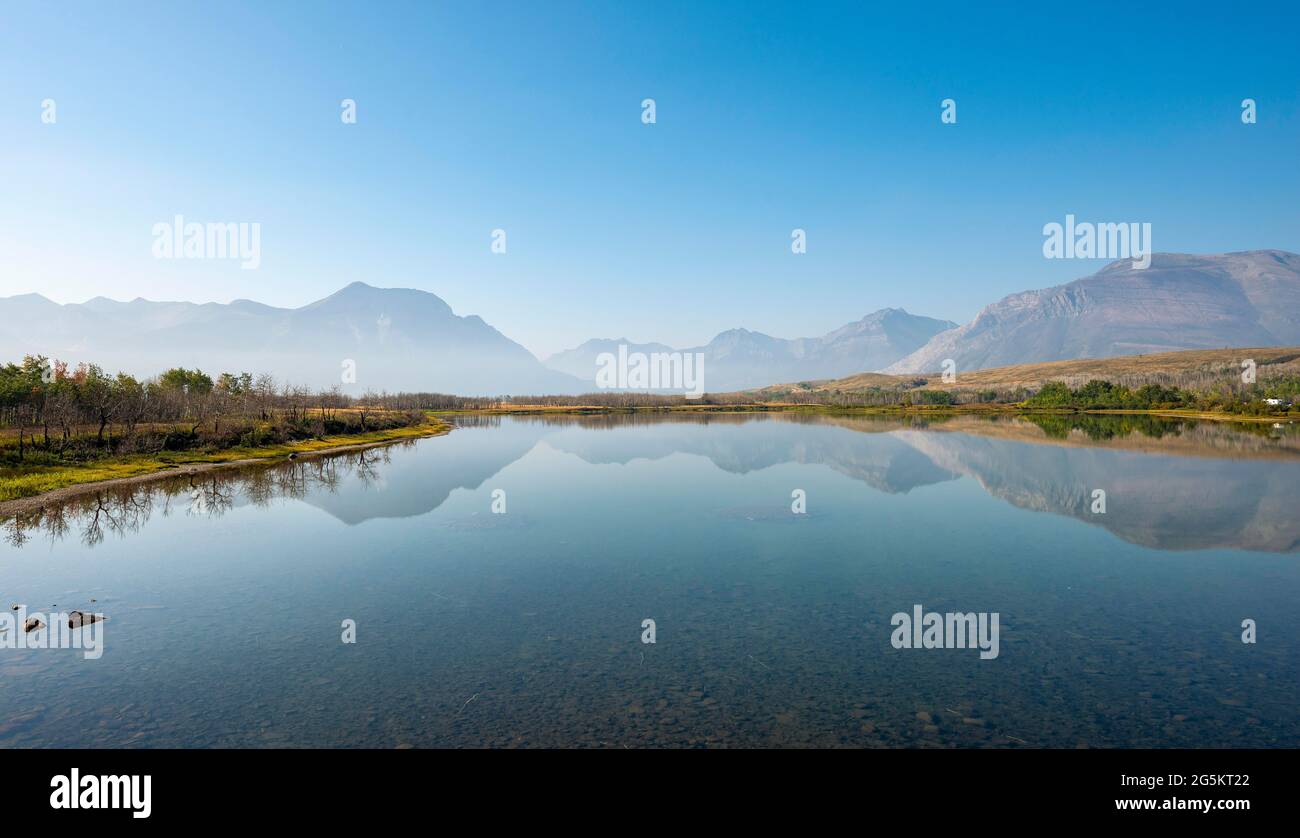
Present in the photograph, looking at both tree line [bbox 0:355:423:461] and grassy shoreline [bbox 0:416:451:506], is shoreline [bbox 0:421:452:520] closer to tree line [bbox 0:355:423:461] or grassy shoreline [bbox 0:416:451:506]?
grassy shoreline [bbox 0:416:451:506]

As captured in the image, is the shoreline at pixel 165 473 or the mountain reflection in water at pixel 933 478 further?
the shoreline at pixel 165 473

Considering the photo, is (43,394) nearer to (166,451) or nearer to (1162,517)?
(166,451)
